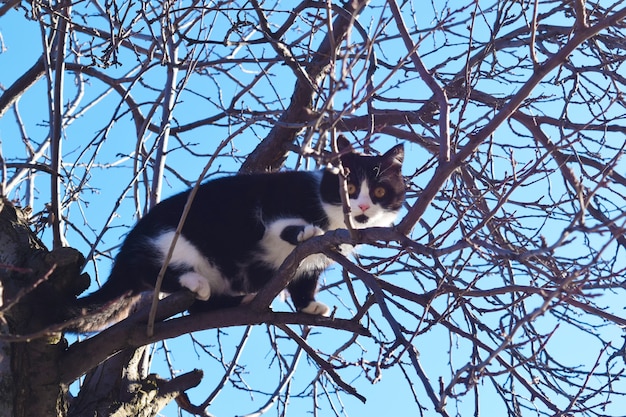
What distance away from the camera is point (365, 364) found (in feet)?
9.32

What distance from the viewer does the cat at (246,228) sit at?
3832 mm

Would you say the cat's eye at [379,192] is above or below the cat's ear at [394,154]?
below

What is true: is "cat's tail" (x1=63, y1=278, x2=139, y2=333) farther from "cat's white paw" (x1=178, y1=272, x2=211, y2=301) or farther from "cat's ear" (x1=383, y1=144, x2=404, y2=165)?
"cat's ear" (x1=383, y1=144, x2=404, y2=165)

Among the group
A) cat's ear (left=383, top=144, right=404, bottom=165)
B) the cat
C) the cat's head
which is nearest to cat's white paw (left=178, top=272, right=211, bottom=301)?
the cat

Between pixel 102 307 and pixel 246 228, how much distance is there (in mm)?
936

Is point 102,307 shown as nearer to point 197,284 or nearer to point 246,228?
point 197,284

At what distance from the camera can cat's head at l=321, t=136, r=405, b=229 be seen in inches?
157

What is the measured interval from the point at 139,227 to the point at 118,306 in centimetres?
54

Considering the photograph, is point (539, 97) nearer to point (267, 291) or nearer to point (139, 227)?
point (267, 291)

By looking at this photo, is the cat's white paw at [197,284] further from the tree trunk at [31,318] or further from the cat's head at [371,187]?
the cat's head at [371,187]

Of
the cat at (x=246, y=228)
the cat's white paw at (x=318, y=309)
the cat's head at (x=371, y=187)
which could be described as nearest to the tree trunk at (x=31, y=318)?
the cat at (x=246, y=228)

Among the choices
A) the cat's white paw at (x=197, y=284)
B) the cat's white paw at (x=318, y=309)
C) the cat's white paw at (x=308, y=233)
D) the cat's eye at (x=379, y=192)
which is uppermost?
the cat's eye at (x=379, y=192)

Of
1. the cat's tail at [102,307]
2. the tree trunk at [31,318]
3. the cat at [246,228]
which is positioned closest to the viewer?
the tree trunk at [31,318]

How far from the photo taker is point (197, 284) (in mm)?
3664
